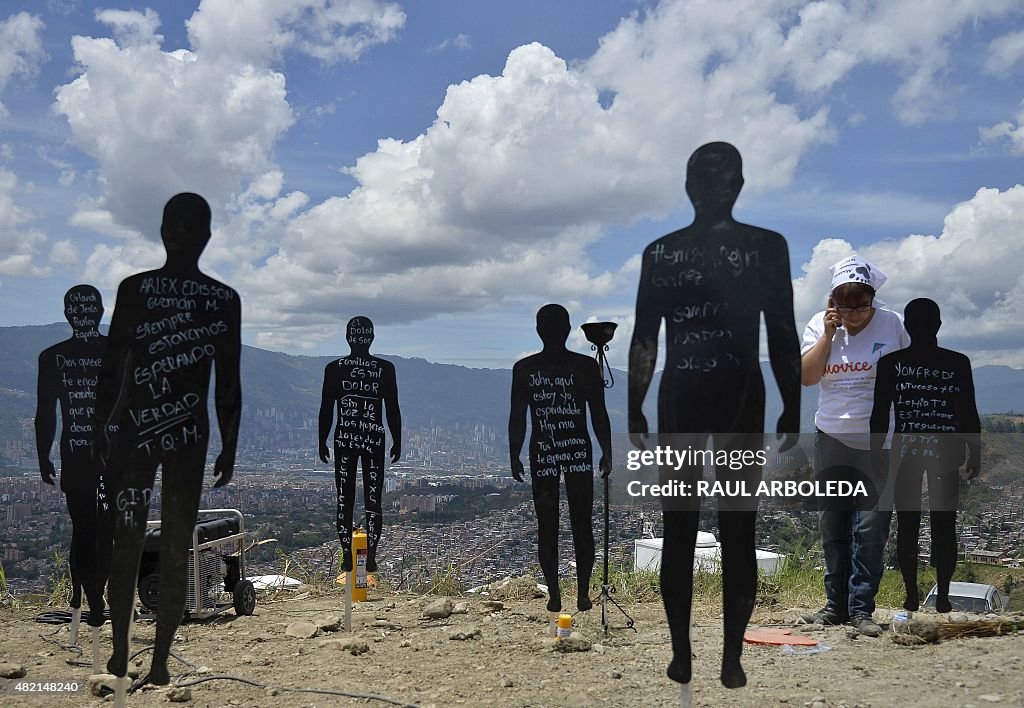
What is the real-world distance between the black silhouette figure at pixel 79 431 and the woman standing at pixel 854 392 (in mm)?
5671

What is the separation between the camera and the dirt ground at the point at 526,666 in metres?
5.02

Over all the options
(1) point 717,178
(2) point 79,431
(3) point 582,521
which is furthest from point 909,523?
(2) point 79,431

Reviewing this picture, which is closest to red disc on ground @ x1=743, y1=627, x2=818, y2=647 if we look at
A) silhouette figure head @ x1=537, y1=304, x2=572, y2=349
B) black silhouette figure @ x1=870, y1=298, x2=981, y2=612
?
black silhouette figure @ x1=870, y1=298, x2=981, y2=612

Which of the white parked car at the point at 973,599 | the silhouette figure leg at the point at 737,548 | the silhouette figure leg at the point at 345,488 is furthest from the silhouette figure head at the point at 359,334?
the white parked car at the point at 973,599

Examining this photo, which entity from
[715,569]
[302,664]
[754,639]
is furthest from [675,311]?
[715,569]

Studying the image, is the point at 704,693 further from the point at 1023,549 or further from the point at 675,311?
the point at 1023,549

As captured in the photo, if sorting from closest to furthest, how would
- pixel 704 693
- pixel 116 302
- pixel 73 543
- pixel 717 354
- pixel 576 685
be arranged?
pixel 717 354
pixel 116 302
pixel 704 693
pixel 576 685
pixel 73 543

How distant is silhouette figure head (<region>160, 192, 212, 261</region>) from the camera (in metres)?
4.86

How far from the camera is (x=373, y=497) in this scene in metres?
8.09

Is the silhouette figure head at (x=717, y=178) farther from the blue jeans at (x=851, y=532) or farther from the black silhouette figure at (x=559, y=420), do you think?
the blue jeans at (x=851, y=532)

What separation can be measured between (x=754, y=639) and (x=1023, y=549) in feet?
10.8

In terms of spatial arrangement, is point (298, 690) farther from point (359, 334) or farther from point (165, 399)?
point (359, 334)

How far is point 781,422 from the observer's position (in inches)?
175

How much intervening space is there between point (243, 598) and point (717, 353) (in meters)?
5.82
